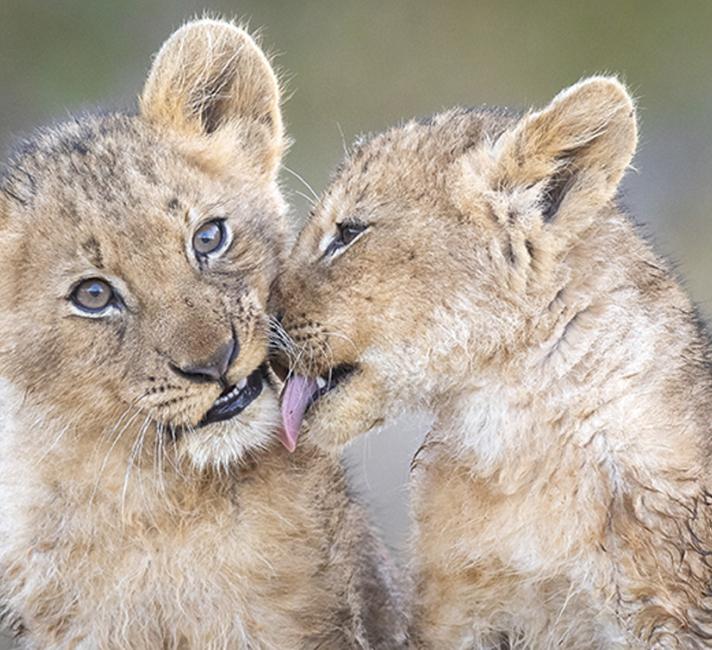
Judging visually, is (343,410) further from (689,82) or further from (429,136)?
(689,82)

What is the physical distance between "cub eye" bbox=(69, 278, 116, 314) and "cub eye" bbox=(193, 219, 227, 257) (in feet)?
0.79

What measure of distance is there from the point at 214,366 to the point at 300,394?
30cm

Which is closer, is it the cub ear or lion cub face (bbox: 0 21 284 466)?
lion cub face (bbox: 0 21 284 466)

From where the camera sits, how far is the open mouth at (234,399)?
3650 mm

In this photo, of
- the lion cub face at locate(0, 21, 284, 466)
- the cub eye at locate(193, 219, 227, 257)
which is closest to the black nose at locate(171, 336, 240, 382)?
the lion cub face at locate(0, 21, 284, 466)

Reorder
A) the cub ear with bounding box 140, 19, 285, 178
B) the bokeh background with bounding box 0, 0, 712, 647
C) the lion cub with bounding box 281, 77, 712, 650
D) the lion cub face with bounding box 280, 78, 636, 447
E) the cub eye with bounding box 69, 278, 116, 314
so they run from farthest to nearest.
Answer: the bokeh background with bounding box 0, 0, 712, 647
the cub ear with bounding box 140, 19, 285, 178
the cub eye with bounding box 69, 278, 116, 314
the lion cub face with bounding box 280, 78, 636, 447
the lion cub with bounding box 281, 77, 712, 650

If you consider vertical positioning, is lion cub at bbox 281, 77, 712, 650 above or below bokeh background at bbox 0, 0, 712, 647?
below

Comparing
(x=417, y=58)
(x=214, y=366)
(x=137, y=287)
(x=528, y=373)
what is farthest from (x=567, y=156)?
(x=417, y=58)

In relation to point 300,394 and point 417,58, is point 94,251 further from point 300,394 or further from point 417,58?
point 417,58

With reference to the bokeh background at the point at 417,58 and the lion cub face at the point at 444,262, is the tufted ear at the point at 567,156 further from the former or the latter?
the bokeh background at the point at 417,58

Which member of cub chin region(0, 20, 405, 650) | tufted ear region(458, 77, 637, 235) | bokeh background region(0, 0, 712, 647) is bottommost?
cub chin region(0, 20, 405, 650)

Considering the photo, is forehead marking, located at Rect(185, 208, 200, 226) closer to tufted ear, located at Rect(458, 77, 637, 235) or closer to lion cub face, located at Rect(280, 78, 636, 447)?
lion cub face, located at Rect(280, 78, 636, 447)

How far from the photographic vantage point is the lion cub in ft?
11.3

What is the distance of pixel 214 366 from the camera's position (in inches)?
139
